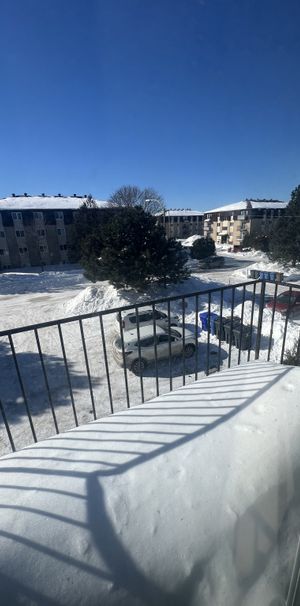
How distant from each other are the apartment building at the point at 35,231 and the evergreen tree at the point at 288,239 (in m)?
19.3

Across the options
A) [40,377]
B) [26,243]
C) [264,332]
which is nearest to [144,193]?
[26,243]

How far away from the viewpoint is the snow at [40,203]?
32.7 metres

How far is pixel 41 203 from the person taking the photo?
1356 inches

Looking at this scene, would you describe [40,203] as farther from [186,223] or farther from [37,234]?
[186,223]

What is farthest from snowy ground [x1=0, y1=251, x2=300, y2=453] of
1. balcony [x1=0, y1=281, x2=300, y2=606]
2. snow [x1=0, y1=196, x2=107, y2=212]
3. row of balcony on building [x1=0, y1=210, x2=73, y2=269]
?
snow [x1=0, y1=196, x2=107, y2=212]

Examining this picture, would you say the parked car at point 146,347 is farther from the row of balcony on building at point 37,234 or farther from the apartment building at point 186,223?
the apartment building at point 186,223

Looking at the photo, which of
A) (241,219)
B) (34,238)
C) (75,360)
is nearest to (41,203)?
(34,238)

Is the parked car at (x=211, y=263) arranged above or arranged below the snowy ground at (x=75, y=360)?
below

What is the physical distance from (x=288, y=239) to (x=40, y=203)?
28.7 metres

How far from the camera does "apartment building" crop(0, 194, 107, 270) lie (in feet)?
104

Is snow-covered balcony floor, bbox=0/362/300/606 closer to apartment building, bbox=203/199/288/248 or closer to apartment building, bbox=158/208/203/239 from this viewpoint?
apartment building, bbox=203/199/288/248

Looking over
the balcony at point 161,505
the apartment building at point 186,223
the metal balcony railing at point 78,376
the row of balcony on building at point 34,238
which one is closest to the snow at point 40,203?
the row of balcony on building at point 34,238

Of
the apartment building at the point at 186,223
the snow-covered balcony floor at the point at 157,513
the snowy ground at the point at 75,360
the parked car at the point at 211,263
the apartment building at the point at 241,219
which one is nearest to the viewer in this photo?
the snow-covered balcony floor at the point at 157,513

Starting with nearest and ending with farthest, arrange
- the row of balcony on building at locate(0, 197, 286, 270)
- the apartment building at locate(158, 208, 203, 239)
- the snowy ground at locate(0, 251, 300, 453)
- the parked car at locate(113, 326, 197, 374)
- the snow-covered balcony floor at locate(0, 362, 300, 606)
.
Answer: the snow-covered balcony floor at locate(0, 362, 300, 606), the snowy ground at locate(0, 251, 300, 453), the parked car at locate(113, 326, 197, 374), the row of balcony on building at locate(0, 197, 286, 270), the apartment building at locate(158, 208, 203, 239)
